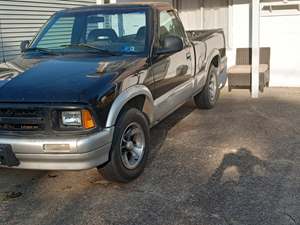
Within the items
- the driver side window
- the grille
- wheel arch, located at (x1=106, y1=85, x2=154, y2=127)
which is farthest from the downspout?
the grille

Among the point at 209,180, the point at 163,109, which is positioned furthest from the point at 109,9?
the point at 209,180

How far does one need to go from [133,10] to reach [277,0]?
4.91 m

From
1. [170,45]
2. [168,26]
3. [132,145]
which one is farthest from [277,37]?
[132,145]

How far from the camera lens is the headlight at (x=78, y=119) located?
3.75 metres

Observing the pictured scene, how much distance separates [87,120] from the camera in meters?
3.76

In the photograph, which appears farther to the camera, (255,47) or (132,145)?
(255,47)

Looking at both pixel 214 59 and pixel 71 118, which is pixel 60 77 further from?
pixel 214 59

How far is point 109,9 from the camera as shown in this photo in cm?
551

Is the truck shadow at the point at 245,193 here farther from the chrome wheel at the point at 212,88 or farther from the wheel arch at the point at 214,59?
the chrome wheel at the point at 212,88

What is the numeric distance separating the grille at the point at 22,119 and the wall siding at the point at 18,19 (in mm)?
4548

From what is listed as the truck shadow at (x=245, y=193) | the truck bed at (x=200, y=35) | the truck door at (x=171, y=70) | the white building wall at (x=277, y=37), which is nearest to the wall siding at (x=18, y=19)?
the truck bed at (x=200, y=35)

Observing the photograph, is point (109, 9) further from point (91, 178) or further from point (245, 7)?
point (245, 7)

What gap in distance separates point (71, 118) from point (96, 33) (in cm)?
183

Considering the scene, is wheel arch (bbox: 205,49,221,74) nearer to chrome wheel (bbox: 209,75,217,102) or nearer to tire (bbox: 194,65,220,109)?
tire (bbox: 194,65,220,109)
